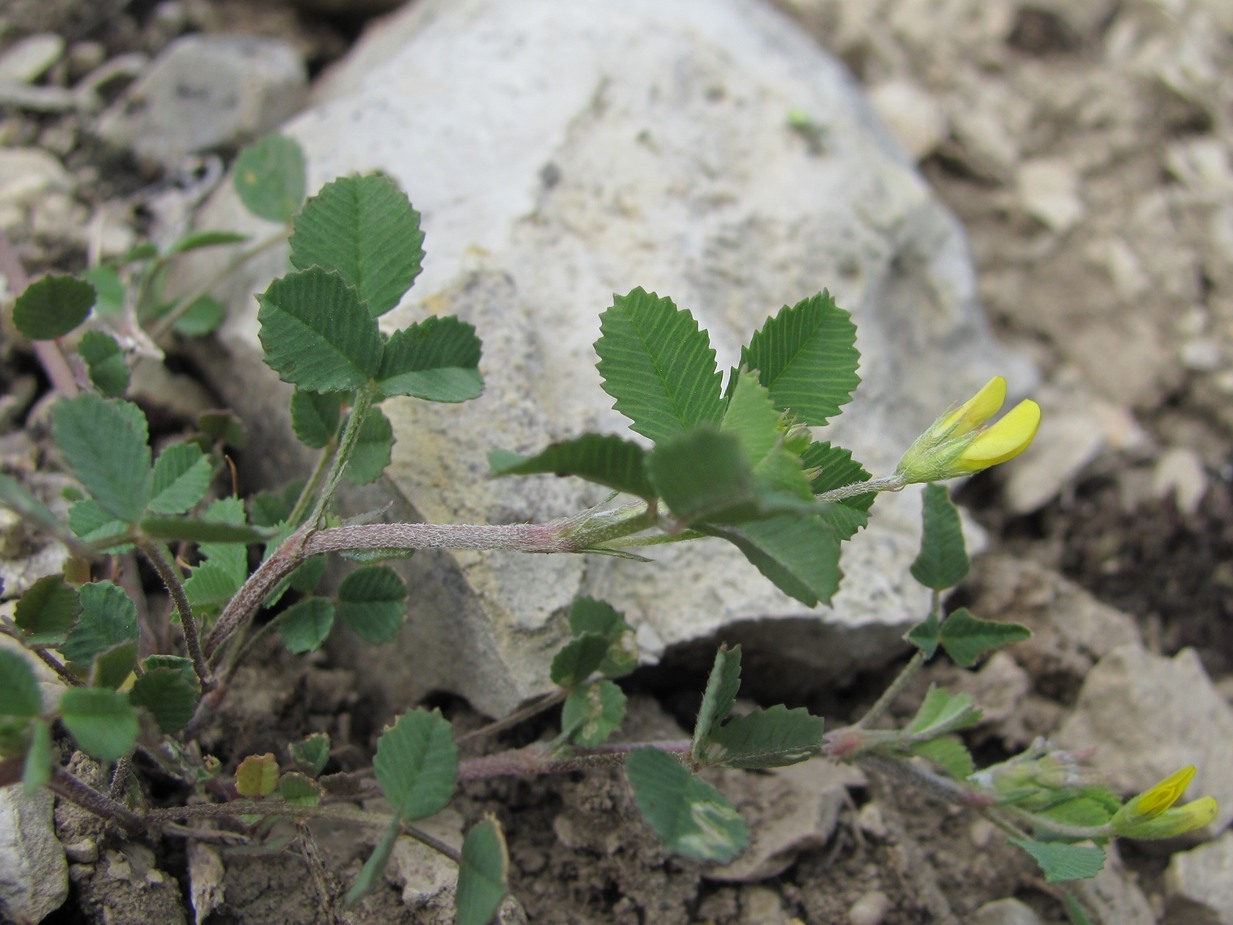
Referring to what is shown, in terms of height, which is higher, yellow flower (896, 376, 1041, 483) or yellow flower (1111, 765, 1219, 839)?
yellow flower (896, 376, 1041, 483)

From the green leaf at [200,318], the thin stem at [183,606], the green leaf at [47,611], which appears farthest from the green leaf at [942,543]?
the green leaf at [200,318]

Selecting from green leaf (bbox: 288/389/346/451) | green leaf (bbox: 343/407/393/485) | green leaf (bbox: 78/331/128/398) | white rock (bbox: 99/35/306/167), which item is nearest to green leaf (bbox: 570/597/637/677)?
green leaf (bbox: 343/407/393/485)

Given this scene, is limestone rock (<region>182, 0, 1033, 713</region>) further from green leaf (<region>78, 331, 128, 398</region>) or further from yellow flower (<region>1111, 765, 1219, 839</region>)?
yellow flower (<region>1111, 765, 1219, 839</region>)

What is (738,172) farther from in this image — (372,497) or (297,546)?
(297,546)

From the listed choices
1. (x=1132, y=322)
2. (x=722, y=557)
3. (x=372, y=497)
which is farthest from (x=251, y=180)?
(x=1132, y=322)

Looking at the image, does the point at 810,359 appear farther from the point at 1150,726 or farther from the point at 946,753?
the point at 1150,726

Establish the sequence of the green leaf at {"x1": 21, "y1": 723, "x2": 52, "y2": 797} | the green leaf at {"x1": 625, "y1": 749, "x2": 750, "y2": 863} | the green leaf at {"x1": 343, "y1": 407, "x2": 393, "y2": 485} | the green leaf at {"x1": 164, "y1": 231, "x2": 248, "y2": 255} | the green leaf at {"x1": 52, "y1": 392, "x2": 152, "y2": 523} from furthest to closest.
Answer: the green leaf at {"x1": 164, "y1": 231, "x2": 248, "y2": 255} → the green leaf at {"x1": 343, "y1": 407, "x2": 393, "y2": 485} → the green leaf at {"x1": 625, "y1": 749, "x2": 750, "y2": 863} → the green leaf at {"x1": 52, "y1": 392, "x2": 152, "y2": 523} → the green leaf at {"x1": 21, "y1": 723, "x2": 52, "y2": 797}
